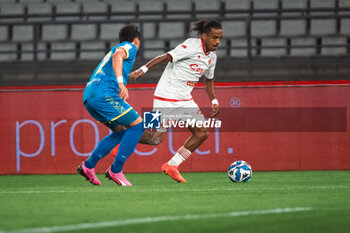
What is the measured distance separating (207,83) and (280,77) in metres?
3.02

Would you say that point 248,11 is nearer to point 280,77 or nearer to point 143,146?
point 280,77

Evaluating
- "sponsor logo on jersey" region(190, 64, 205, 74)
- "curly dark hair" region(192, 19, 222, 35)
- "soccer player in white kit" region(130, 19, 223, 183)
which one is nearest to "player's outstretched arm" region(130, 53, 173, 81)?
"soccer player in white kit" region(130, 19, 223, 183)

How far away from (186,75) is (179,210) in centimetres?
368

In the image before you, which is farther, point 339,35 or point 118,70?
point 339,35

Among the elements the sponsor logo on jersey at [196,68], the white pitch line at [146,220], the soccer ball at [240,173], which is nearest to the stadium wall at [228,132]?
the sponsor logo on jersey at [196,68]

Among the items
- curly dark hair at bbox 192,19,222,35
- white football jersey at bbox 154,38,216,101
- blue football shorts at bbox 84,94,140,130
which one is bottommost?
blue football shorts at bbox 84,94,140,130

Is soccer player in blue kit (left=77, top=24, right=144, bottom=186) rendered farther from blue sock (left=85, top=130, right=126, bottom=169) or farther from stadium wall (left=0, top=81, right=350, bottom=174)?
stadium wall (left=0, top=81, right=350, bottom=174)

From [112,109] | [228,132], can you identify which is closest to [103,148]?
[112,109]

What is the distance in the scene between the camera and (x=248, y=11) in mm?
13906

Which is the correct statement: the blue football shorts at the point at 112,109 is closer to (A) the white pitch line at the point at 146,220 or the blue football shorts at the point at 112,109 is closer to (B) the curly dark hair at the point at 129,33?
(B) the curly dark hair at the point at 129,33

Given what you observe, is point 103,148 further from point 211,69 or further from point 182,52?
point 211,69

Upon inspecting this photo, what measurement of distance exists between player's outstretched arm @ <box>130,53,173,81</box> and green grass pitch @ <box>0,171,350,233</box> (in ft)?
4.41

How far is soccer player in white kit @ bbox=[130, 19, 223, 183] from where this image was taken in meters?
8.15

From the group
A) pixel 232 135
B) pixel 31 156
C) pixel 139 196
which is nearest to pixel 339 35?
pixel 232 135
